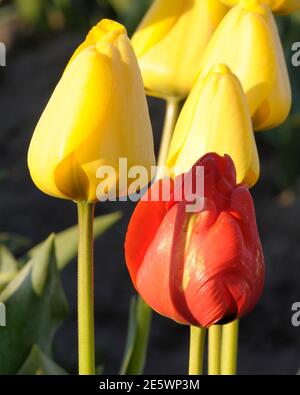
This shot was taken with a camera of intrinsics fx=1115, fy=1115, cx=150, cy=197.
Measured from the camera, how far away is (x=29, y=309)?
38.3 inches

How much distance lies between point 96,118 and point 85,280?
4.3 inches

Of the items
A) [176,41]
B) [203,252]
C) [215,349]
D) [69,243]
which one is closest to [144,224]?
[203,252]

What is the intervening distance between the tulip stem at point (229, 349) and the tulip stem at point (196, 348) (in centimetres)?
10

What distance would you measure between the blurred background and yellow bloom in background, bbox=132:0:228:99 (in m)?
0.52

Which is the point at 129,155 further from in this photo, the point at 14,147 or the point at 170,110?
the point at 14,147

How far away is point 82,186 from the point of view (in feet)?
2.51

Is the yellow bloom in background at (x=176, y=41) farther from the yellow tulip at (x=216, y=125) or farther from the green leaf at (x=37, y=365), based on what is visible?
the green leaf at (x=37, y=365)

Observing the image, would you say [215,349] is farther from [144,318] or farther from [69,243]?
[69,243]

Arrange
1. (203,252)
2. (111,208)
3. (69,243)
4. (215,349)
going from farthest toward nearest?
(111,208) → (69,243) → (215,349) → (203,252)

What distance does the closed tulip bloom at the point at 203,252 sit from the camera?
2.32 ft

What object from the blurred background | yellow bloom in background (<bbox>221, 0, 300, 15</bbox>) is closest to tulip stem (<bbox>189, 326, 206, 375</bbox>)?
yellow bloom in background (<bbox>221, 0, 300, 15</bbox>)

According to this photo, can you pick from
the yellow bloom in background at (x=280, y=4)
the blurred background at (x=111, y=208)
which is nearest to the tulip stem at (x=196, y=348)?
the yellow bloom in background at (x=280, y=4)

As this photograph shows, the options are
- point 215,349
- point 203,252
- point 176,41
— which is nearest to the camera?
point 203,252
